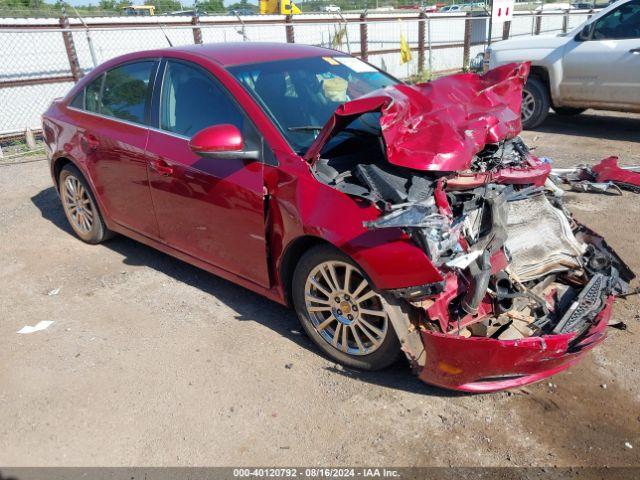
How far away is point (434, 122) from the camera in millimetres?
3215

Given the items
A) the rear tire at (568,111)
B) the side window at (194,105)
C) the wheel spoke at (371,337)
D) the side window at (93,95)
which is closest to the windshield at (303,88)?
the side window at (194,105)

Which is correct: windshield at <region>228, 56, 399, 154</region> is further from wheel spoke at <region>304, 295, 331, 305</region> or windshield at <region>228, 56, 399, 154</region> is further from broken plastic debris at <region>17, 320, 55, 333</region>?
broken plastic debris at <region>17, 320, 55, 333</region>

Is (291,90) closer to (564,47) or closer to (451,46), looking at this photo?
(564,47)

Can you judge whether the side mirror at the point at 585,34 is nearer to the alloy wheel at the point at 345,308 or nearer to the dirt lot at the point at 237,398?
the dirt lot at the point at 237,398

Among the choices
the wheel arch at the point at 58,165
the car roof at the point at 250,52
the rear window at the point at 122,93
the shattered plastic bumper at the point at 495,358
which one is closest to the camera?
the shattered plastic bumper at the point at 495,358

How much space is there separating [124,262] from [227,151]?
2.29 meters

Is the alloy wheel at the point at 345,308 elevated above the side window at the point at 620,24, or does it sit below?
below

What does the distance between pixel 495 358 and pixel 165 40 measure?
12.0 meters

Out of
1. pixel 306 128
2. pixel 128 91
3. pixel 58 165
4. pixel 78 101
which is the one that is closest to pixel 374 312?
pixel 306 128

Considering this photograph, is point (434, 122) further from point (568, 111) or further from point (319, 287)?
Answer: point (568, 111)

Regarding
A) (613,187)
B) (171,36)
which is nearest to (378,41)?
(171,36)

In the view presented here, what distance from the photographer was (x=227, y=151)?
3369 mm

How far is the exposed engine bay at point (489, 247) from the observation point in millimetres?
2885

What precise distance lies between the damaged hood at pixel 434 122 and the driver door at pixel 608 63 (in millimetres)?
5385
